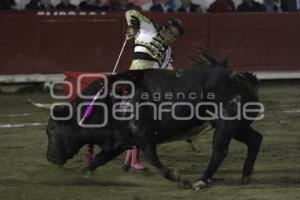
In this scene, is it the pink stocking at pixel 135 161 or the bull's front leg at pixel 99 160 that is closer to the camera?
the bull's front leg at pixel 99 160

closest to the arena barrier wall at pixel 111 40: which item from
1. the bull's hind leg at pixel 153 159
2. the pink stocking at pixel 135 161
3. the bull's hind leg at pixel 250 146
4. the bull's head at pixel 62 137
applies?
the pink stocking at pixel 135 161

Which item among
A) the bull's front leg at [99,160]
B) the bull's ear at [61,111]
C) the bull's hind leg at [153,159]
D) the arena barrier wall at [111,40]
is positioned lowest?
the arena barrier wall at [111,40]

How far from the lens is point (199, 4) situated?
46.9 feet

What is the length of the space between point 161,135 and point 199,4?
8.48 meters

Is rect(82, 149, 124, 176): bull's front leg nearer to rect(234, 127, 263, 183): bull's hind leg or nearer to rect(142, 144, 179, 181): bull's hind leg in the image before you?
rect(142, 144, 179, 181): bull's hind leg

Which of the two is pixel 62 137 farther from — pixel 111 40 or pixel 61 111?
pixel 111 40

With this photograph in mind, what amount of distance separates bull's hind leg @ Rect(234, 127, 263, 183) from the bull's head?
1274mm

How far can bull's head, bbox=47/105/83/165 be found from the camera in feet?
20.0

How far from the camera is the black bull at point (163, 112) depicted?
5.96 metres

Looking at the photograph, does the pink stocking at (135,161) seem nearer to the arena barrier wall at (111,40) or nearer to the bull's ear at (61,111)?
the bull's ear at (61,111)

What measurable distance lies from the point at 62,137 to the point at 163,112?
2.70 feet

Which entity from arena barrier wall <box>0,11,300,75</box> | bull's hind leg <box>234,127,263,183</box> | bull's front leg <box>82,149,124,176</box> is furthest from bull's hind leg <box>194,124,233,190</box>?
arena barrier wall <box>0,11,300,75</box>

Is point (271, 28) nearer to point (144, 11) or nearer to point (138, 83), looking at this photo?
point (144, 11)

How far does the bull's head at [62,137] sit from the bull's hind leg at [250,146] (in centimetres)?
127
